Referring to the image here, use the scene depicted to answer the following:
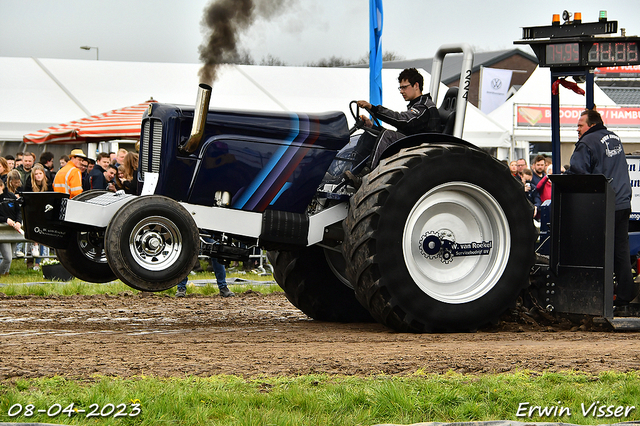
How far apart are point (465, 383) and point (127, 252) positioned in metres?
2.84

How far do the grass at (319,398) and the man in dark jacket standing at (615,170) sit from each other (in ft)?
10.2

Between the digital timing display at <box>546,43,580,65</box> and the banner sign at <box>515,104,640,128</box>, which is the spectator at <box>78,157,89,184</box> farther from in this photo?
the banner sign at <box>515,104,640,128</box>

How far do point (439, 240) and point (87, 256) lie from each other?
2.95 m

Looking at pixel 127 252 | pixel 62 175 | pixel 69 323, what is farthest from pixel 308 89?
pixel 127 252

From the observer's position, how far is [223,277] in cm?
1152

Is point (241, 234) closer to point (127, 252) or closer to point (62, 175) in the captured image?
point (127, 252)

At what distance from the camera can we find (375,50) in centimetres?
1566

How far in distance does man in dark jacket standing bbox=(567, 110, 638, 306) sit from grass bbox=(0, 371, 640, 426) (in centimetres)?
310

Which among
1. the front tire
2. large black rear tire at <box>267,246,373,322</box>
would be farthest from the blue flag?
the front tire

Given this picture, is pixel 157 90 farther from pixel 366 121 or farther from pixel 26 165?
pixel 366 121

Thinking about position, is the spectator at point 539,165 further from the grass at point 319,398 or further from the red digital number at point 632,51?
the grass at point 319,398

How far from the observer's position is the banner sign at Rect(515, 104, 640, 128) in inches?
862

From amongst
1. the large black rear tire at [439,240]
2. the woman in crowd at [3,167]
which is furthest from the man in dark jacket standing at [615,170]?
the woman in crowd at [3,167]

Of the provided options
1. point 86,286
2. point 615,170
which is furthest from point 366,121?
point 86,286
